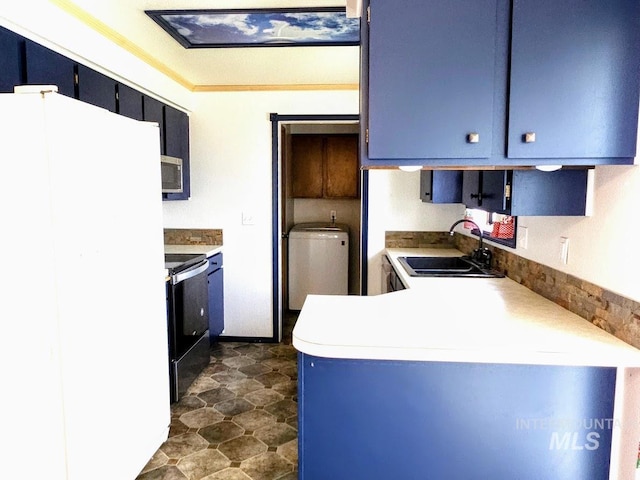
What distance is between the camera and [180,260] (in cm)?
306

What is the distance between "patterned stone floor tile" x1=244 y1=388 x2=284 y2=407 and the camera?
2928mm

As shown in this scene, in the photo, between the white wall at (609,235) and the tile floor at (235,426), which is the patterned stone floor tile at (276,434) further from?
the white wall at (609,235)

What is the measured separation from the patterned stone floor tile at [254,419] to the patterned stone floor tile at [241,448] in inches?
4.9

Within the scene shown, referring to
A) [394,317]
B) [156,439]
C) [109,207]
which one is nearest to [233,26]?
[109,207]

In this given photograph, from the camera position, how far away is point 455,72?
148cm

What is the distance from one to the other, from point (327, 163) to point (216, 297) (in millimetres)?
2248

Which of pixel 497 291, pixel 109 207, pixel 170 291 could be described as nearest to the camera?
pixel 109 207

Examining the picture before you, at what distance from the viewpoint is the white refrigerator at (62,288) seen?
4.83 feet

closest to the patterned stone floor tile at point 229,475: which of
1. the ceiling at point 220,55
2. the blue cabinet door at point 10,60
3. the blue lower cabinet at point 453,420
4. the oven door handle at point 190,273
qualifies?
the blue lower cabinet at point 453,420

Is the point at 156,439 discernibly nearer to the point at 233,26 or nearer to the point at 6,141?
the point at 6,141

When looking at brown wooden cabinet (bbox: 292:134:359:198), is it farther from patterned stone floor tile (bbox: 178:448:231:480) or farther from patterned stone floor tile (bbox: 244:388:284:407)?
patterned stone floor tile (bbox: 178:448:231:480)

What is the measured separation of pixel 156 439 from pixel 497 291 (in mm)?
1918

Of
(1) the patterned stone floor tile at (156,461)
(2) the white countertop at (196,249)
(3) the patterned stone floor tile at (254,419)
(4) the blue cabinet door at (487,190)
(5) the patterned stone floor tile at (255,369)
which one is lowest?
(1) the patterned stone floor tile at (156,461)

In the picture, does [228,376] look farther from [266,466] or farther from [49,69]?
[49,69]
